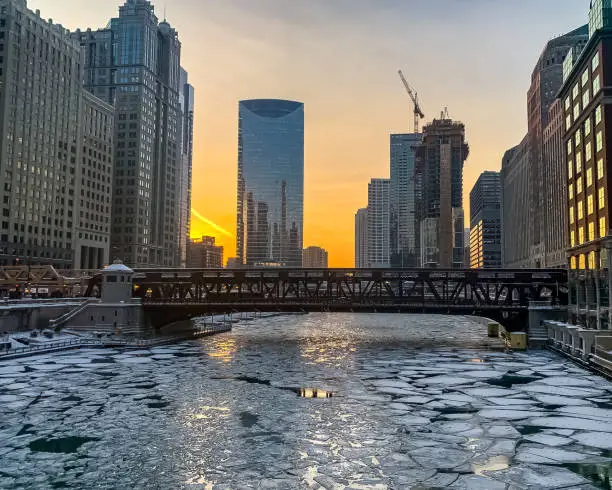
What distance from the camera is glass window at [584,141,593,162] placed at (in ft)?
255

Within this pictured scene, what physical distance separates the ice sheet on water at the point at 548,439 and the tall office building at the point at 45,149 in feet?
453

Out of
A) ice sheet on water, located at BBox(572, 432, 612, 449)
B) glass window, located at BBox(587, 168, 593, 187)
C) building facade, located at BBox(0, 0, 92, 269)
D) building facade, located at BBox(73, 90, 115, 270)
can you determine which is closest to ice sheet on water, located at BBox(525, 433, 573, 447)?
ice sheet on water, located at BBox(572, 432, 612, 449)

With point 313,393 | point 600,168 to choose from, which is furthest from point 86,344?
point 600,168

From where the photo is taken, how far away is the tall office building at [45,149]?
499 feet

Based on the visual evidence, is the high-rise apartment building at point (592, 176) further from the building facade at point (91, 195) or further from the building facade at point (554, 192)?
the building facade at point (91, 195)

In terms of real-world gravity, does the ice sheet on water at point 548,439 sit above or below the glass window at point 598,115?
below

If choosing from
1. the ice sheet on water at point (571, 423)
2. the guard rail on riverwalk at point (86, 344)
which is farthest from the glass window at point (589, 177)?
the guard rail on riverwalk at point (86, 344)

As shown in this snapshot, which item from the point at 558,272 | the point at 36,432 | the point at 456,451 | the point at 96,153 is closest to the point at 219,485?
the point at 456,451

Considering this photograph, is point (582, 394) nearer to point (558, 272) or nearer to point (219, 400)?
point (219, 400)

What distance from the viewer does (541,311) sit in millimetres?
77125

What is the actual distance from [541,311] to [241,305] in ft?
142

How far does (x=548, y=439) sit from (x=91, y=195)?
187m

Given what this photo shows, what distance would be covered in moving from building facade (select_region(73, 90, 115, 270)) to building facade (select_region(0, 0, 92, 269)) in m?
2.90

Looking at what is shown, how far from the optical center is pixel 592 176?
3029 inches
